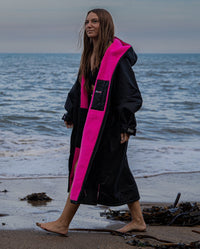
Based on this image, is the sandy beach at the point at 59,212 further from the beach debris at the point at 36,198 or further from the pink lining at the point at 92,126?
the pink lining at the point at 92,126

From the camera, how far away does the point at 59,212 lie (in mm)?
4066

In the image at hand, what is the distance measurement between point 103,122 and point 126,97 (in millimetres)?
246

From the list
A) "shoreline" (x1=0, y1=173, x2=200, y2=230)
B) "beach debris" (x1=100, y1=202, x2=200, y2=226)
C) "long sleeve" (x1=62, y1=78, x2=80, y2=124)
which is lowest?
"shoreline" (x1=0, y1=173, x2=200, y2=230)

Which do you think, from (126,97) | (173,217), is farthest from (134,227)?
(126,97)

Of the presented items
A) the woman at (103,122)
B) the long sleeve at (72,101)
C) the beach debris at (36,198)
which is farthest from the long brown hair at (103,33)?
the beach debris at (36,198)

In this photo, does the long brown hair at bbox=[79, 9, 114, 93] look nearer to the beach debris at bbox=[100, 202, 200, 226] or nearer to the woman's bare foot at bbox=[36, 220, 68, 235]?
the woman's bare foot at bbox=[36, 220, 68, 235]

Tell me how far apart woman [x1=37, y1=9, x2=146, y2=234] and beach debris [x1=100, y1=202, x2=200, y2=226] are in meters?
0.64

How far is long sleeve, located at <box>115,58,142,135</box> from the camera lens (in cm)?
296

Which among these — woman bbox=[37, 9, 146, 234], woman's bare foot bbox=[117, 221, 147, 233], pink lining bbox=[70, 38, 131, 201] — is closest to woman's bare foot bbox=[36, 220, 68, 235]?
woman bbox=[37, 9, 146, 234]

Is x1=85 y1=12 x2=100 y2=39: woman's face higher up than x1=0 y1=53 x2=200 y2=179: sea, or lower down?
higher up

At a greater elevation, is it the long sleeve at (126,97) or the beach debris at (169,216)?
the long sleeve at (126,97)

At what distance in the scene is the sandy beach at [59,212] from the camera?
299 centimetres

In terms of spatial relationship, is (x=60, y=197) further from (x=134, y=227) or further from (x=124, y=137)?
(x=124, y=137)

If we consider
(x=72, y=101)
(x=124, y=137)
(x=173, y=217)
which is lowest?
(x=173, y=217)
